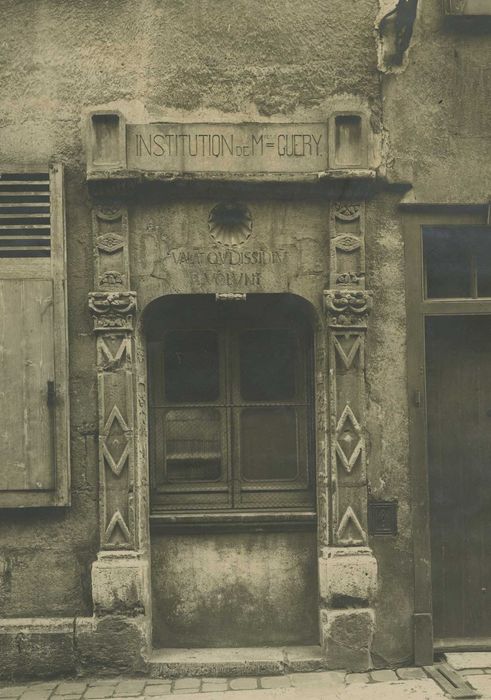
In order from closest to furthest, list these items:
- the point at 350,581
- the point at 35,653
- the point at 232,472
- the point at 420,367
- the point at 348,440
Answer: the point at 35,653 < the point at 350,581 < the point at 348,440 < the point at 420,367 < the point at 232,472

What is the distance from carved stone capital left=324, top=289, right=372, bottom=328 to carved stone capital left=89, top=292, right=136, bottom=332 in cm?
138

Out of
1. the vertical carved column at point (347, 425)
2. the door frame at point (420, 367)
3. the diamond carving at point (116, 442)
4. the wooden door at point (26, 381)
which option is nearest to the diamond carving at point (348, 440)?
the vertical carved column at point (347, 425)

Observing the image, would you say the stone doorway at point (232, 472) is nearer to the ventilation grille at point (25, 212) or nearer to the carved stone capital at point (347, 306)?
the carved stone capital at point (347, 306)

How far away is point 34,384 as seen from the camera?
18.0ft

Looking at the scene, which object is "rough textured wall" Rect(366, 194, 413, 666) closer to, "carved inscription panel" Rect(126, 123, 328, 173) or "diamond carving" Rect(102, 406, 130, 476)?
"carved inscription panel" Rect(126, 123, 328, 173)

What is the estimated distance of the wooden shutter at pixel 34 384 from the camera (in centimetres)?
548

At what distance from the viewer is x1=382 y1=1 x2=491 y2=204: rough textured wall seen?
18.8ft

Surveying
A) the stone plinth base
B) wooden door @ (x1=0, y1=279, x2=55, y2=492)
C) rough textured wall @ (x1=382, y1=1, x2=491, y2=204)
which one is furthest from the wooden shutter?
rough textured wall @ (x1=382, y1=1, x2=491, y2=204)

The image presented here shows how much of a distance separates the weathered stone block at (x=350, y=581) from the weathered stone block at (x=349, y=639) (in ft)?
0.26

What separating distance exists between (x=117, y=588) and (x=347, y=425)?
1959 millimetres

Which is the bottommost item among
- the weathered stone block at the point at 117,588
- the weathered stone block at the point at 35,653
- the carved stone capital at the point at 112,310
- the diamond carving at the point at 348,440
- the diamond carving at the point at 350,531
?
the weathered stone block at the point at 35,653

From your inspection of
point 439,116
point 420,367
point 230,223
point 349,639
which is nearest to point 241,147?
point 230,223

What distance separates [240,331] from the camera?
594 cm

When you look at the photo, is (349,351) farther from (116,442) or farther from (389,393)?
(116,442)
